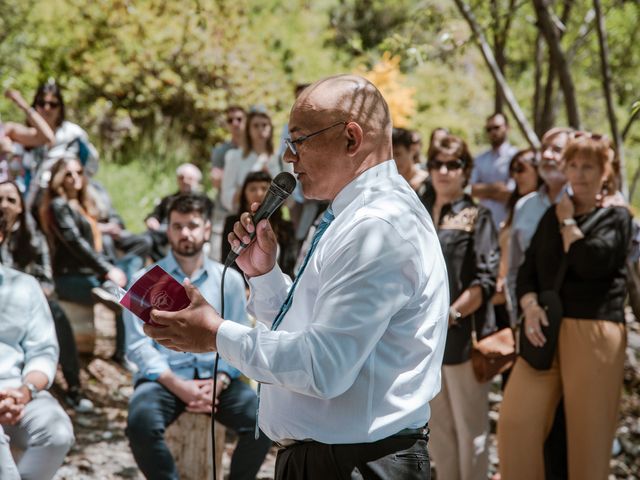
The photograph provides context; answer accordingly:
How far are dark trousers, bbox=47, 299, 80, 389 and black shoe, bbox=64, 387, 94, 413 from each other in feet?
0.16

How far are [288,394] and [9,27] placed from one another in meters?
16.1

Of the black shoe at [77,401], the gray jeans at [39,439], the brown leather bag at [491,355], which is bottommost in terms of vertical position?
the black shoe at [77,401]

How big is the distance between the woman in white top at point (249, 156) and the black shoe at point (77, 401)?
2348mm

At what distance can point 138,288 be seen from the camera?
2.86 meters

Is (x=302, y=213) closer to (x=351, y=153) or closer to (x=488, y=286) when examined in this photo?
(x=488, y=286)

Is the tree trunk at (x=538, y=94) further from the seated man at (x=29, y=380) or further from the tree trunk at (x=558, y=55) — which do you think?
the seated man at (x=29, y=380)

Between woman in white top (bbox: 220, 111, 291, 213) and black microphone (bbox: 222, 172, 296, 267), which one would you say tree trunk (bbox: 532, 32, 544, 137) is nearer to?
woman in white top (bbox: 220, 111, 291, 213)

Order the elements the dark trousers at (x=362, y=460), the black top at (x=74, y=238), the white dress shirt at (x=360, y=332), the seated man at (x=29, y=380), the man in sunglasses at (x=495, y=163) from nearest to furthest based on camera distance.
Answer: the white dress shirt at (x=360, y=332) → the dark trousers at (x=362, y=460) → the seated man at (x=29, y=380) → the black top at (x=74, y=238) → the man in sunglasses at (x=495, y=163)

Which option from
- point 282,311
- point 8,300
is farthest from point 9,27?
point 282,311

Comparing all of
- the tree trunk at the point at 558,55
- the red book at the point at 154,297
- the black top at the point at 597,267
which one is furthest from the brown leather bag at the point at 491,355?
the red book at the point at 154,297

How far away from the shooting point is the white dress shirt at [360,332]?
2.41m

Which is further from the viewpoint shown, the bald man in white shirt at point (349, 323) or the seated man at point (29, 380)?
the seated man at point (29, 380)

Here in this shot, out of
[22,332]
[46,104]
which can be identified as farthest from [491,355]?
[46,104]

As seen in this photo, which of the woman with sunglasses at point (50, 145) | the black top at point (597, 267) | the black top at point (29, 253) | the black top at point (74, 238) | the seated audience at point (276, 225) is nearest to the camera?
the black top at point (597, 267)
